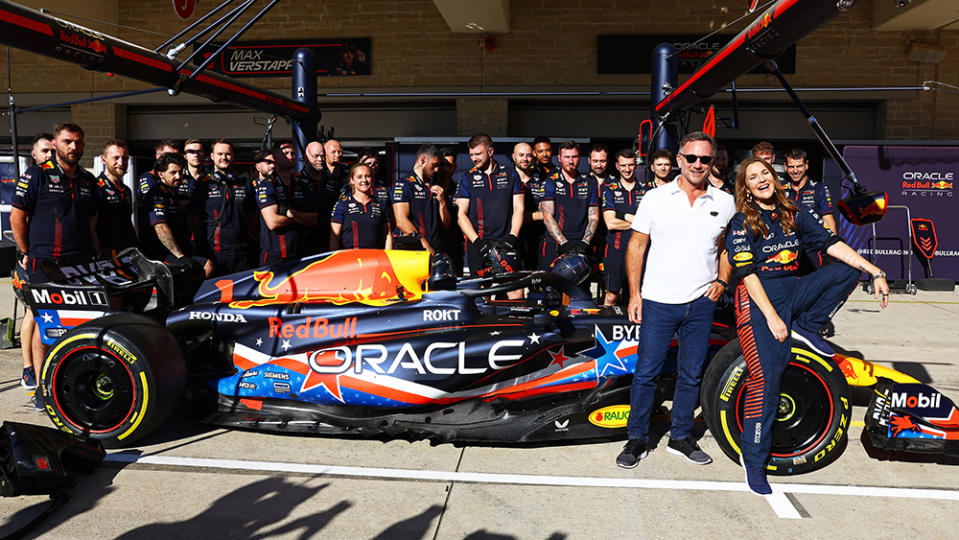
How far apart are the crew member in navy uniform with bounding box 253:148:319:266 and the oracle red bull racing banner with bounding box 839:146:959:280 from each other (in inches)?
354

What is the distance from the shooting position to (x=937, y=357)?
21.2 ft

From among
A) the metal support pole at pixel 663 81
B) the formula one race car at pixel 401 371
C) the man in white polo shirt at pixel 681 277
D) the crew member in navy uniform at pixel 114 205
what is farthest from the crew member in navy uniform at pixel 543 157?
the crew member in navy uniform at pixel 114 205

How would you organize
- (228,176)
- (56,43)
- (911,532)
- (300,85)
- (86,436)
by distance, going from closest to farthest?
(911,532) < (86,436) < (56,43) < (228,176) < (300,85)

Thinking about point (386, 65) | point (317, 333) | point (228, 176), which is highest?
point (386, 65)

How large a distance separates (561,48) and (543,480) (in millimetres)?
11126

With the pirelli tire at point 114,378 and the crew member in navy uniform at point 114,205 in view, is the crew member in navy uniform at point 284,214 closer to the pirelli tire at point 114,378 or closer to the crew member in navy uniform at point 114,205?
the crew member in navy uniform at point 114,205

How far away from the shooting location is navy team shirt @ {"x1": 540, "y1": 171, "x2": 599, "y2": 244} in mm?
6340

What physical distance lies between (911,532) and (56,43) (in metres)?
5.39

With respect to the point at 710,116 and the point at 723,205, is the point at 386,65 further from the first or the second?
the point at 723,205

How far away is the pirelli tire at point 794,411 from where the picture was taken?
11.9ft

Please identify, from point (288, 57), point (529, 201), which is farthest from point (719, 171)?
point (288, 57)

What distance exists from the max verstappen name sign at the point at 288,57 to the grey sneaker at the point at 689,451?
11480 mm

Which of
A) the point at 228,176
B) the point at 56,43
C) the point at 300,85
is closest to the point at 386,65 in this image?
the point at 300,85

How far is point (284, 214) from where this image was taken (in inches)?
232
